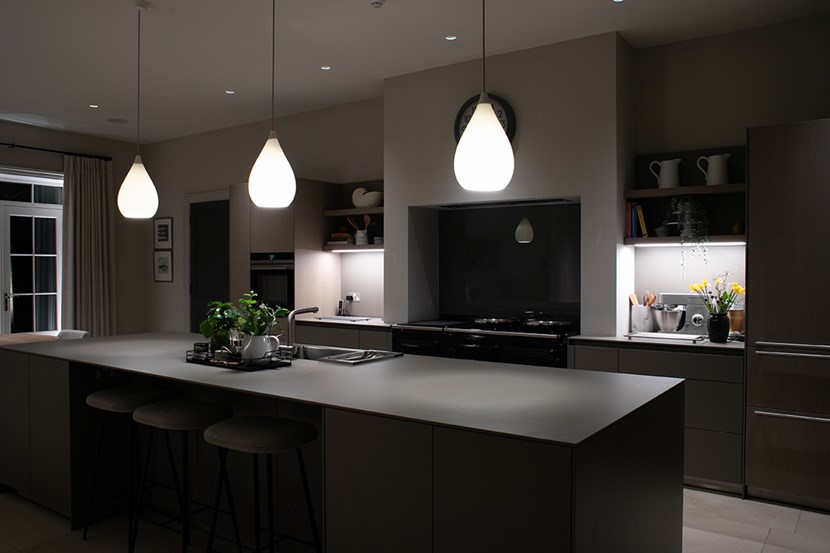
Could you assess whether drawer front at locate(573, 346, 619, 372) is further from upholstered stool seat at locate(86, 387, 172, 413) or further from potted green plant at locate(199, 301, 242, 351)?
upholstered stool seat at locate(86, 387, 172, 413)

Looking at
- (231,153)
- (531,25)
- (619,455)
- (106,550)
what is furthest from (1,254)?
(619,455)

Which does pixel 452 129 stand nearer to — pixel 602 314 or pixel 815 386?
pixel 602 314

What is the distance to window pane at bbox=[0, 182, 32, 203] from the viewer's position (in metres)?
6.87

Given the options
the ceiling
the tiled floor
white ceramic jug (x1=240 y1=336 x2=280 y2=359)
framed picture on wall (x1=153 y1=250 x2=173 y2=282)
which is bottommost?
the tiled floor

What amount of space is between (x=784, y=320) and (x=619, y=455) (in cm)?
215

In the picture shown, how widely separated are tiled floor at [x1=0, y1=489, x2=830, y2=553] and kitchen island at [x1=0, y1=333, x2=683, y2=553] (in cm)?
82

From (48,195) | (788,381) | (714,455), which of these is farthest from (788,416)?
(48,195)

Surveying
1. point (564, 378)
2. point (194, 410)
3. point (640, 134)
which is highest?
point (640, 134)

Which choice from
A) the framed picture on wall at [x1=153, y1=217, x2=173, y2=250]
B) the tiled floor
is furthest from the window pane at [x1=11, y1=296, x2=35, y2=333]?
the tiled floor

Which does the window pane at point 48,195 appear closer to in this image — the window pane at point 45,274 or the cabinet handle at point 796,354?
the window pane at point 45,274

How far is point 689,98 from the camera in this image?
443cm

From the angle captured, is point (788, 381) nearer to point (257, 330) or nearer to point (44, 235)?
point (257, 330)

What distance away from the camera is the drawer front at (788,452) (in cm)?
348

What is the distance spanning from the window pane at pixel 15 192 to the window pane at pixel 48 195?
0.27ft
